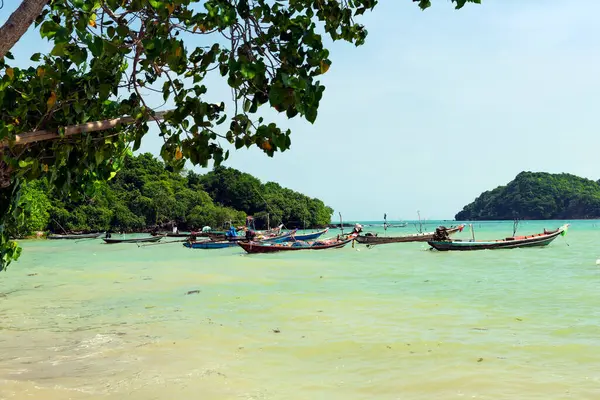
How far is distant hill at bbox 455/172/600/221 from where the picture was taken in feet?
447

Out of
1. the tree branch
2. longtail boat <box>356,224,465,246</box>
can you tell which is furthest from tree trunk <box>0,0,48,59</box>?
longtail boat <box>356,224,465,246</box>

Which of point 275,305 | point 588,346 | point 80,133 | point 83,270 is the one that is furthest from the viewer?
point 83,270

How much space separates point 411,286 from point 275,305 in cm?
477

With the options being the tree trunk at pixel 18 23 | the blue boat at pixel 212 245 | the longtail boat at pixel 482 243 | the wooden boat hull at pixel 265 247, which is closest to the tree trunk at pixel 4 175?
the tree trunk at pixel 18 23

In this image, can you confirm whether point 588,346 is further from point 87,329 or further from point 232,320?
point 87,329

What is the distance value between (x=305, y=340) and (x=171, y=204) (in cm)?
6857

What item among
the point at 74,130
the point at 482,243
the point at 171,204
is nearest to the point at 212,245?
the point at 482,243

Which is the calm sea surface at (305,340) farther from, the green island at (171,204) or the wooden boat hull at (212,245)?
the green island at (171,204)

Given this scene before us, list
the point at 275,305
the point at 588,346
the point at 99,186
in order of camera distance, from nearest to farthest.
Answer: the point at 99,186 → the point at 588,346 → the point at 275,305

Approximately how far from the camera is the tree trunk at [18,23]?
129 inches

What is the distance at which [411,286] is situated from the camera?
13.9 metres

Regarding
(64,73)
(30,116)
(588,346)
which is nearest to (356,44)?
(64,73)

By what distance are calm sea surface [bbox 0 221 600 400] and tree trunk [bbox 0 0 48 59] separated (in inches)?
136

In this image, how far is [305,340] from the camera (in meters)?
7.45
